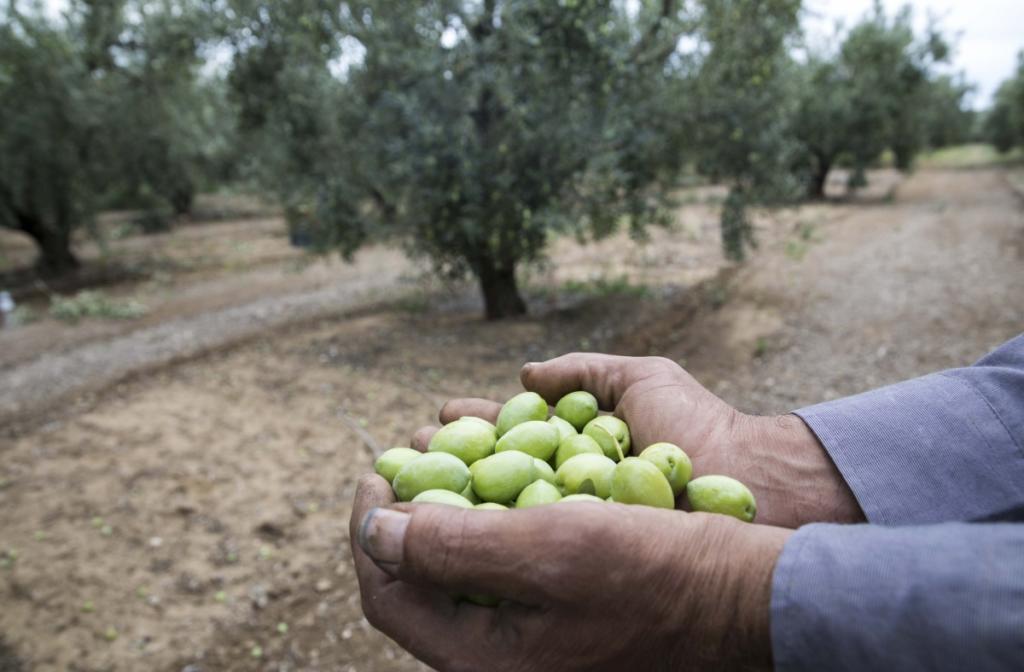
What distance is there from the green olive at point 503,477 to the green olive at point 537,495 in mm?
31

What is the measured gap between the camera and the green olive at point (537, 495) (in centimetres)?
177

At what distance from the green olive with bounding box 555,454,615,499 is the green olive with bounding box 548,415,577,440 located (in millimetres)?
244

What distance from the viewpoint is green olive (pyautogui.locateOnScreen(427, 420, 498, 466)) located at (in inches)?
81.4

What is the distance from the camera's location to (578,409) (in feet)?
7.88

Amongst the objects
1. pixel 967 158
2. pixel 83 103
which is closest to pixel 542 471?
pixel 83 103

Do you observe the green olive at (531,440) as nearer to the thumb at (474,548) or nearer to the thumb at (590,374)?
the thumb at (590,374)

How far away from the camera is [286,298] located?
12.0 meters

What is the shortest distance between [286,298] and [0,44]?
618 cm

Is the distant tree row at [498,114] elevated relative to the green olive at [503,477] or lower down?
elevated

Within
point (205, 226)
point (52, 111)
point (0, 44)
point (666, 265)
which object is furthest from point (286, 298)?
point (205, 226)

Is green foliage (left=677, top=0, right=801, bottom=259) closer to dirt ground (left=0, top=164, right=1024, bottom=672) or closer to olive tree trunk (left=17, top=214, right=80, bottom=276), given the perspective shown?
dirt ground (left=0, top=164, right=1024, bottom=672)

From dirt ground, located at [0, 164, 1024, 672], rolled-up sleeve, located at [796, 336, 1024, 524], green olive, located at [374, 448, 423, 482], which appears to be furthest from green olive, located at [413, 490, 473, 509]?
dirt ground, located at [0, 164, 1024, 672]

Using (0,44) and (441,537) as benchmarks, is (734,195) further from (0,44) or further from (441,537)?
(0,44)

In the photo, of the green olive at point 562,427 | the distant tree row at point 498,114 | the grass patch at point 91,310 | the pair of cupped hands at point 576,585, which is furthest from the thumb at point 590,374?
the grass patch at point 91,310
